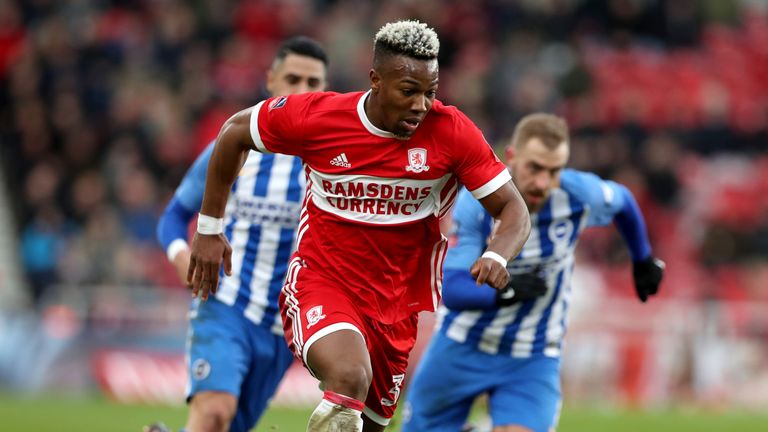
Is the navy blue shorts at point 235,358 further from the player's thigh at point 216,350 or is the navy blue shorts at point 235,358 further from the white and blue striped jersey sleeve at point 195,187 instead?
A: the white and blue striped jersey sleeve at point 195,187

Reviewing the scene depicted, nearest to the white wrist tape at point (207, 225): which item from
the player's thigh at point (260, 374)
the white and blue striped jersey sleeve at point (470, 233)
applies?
the player's thigh at point (260, 374)

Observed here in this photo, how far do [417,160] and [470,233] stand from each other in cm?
162

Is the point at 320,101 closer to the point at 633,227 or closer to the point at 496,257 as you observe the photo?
the point at 496,257

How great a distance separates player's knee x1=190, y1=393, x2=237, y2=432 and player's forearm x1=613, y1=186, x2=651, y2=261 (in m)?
2.63

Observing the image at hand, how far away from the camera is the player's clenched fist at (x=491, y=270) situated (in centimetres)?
592

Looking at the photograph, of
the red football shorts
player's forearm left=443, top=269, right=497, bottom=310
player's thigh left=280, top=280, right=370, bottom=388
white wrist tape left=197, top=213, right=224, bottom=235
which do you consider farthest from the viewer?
player's forearm left=443, top=269, right=497, bottom=310

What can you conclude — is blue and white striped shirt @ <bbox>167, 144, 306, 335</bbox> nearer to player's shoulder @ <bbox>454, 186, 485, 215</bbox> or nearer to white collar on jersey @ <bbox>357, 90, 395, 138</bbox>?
player's shoulder @ <bbox>454, 186, 485, 215</bbox>

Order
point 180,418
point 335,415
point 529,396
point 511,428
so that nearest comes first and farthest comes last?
point 335,415 → point 511,428 → point 529,396 → point 180,418

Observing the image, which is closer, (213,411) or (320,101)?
(320,101)

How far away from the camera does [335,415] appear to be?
5.74 metres

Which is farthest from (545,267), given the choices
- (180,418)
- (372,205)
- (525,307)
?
(180,418)

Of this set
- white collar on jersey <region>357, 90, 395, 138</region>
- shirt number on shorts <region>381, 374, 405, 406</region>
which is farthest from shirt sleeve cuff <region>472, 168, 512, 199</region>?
shirt number on shorts <region>381, 374, 405, 406</region>

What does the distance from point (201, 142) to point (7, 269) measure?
325 cm

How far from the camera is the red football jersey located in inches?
242
